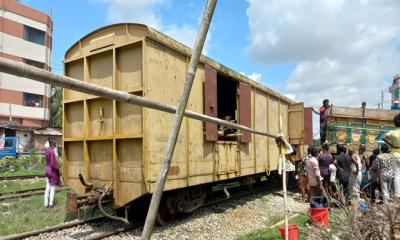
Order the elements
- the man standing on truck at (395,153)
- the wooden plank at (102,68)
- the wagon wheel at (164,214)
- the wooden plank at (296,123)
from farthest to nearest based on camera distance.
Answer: the wooden plank at (296,123), the wagon wheel at (164,214), the wooden plank at (102,68), the man standing on truck at (395,153)

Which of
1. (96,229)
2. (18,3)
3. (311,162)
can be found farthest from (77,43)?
(18,3)

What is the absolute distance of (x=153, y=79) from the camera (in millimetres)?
6305

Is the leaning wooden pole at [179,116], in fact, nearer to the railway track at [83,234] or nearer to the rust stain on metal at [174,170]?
the rust stain on metal at [174,170]

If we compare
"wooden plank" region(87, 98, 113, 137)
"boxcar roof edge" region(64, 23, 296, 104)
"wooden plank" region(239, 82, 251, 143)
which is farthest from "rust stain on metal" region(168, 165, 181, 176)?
"wooden plank" region(239, 82, 251, 143)

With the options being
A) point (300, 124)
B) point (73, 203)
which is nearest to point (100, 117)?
point (73, 203)

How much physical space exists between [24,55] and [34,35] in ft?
8.47

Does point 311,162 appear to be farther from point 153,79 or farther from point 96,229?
point 96,229

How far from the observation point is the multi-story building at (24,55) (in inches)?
1222

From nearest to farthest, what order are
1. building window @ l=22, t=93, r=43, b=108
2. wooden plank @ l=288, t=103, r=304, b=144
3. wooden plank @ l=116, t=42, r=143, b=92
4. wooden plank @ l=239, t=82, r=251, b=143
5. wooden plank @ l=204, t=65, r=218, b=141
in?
wooden plank @ l=116, t=42, r=143, b=92 < wooden plank @ l=204, t=65, r=218, b=141 < wooden plank @ l=239, t=82, r=251, b=143 < wooden plank @ l=288, t=103, r=304, b=144 < building window @ l=22, t=93, r=43, b=108

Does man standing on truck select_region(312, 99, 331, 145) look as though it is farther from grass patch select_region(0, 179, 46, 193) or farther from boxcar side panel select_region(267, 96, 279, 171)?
grass patch select_region(0, 179, 46, 193)

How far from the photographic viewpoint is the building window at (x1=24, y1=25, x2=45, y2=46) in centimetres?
3322

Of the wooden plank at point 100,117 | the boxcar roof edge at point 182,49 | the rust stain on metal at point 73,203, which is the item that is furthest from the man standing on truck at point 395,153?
the rust stain on metal at point 73,203

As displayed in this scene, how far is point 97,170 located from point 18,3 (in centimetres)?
3188

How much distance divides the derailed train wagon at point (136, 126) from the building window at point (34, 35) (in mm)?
29841
